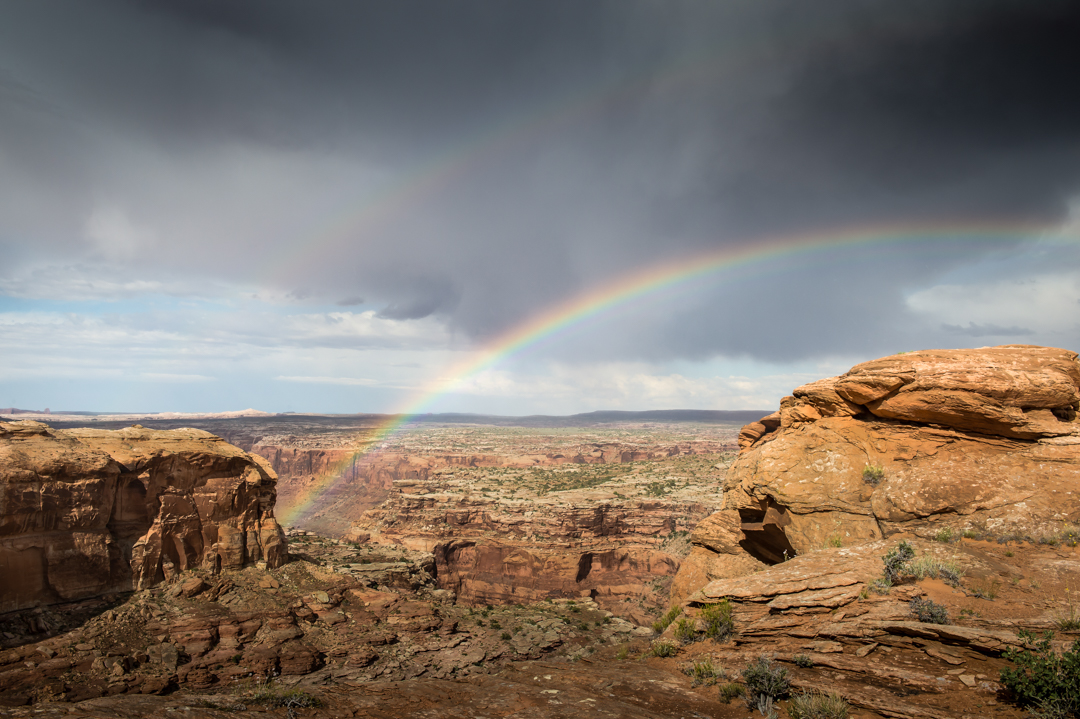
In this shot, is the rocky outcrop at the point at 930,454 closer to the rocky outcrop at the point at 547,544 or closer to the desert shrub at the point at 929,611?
the desert shrub at the point at 929,611

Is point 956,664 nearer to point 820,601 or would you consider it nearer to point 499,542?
point 820,601

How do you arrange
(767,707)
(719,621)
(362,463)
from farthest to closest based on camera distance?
(362,463)
(719,621)
(767,707)

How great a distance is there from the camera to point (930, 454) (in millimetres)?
13234

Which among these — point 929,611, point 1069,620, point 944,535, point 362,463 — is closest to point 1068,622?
point 1069,620

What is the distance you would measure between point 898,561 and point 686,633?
4849mm

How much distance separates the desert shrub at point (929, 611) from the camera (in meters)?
8.62

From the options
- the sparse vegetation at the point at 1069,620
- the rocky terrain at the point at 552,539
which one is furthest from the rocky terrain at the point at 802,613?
the rocky terrain at the point at 552,539

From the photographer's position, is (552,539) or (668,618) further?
(552,539)

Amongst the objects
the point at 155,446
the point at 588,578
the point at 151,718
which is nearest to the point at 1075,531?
the point at 151,718

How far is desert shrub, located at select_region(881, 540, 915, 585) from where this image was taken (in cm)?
1004

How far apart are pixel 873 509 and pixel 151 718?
17255 mm

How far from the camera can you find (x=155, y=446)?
2912 centimetres

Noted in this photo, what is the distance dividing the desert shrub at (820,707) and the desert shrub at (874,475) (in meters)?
7.08

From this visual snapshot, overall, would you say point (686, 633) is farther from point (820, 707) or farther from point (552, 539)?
point (552, 539)
